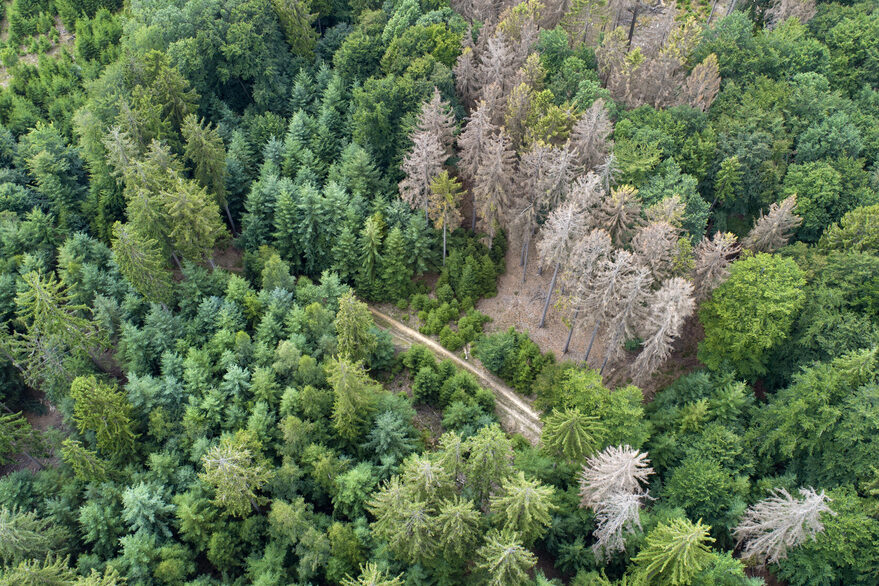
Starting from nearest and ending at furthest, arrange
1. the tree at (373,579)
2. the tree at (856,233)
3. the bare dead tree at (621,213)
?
the tree at (373,579), the tree at (856,233), the bare dead tree at (621,213)

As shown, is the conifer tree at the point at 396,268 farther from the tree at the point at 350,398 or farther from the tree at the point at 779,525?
the tree at the point at 779,525

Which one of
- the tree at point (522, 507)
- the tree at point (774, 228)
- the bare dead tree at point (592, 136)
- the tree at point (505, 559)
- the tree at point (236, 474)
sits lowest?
the tree at point (236, 474)

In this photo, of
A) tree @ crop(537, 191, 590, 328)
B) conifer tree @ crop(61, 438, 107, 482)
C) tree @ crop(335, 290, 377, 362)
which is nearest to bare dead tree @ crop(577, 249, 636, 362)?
tree @ crop(537, 191, 590, 328)

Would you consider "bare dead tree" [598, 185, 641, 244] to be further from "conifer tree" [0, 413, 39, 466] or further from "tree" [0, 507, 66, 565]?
"conifer tree" [0, 413, 39, 466]

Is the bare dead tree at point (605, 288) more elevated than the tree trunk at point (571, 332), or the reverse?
the bare dead tree at point (605, 288)

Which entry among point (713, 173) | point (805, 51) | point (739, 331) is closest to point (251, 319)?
point (739, 331)

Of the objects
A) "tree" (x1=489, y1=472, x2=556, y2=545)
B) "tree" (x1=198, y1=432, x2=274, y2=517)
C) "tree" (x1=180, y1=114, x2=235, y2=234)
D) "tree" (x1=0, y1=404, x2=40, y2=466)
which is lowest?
"tree" (x1=0, y1=404, x2=40, y2=466)

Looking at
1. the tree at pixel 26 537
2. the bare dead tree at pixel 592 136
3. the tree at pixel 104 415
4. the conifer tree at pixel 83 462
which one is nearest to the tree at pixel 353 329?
the tree at pixel 104 415
